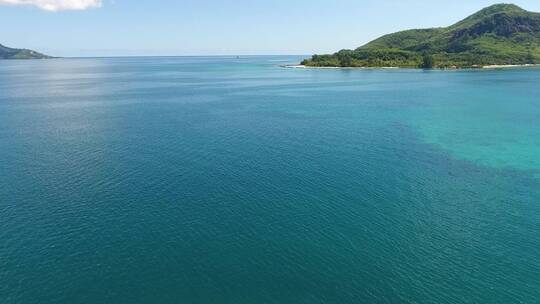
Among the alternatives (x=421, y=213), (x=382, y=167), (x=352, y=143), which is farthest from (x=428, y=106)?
(x=421, y=213)

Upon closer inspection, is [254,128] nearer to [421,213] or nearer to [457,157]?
[457,157]

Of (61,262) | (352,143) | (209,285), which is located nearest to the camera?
(209,285)

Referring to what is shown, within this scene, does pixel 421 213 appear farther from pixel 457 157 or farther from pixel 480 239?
pixel 457 157

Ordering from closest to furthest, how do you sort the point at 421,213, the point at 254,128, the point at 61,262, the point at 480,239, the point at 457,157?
the point at 61,262 < the point at 480,239 < the point at 421,213 < the point at 457,157 < the point at 254,128

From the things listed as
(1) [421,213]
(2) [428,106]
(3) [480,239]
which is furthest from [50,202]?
(2) [428,106]

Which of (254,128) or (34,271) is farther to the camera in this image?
(254,128)

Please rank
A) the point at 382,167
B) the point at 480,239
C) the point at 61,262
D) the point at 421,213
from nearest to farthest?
the point at 61,262 < the point at 480,239 < the point at 421,213 < the point at 382,167
